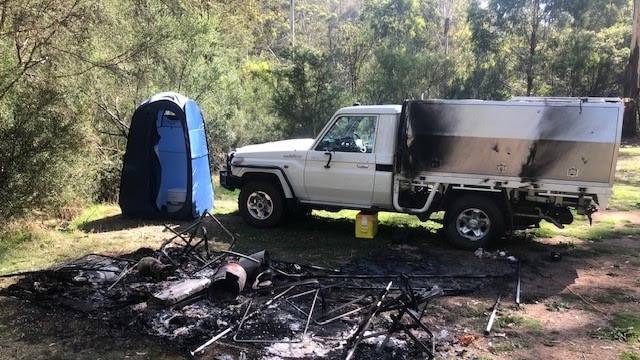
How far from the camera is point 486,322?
5137mm

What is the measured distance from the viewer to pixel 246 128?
56.6 ft

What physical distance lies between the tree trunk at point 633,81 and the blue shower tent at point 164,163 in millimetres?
20773

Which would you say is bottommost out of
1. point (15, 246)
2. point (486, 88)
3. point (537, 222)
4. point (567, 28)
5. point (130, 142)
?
point (15, 246)

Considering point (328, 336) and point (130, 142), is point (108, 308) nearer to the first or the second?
point (328, 336)

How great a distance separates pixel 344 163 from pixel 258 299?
3.17m

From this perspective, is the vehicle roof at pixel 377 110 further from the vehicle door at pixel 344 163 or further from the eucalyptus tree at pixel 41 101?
the eucalyptus tree at pixel 41 101

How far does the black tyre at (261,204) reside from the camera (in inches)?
340

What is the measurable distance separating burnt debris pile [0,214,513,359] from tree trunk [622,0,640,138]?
2103 cm

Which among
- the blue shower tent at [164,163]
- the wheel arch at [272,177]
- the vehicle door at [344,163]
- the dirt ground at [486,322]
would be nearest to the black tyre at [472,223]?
the dirt ground at [486,322]

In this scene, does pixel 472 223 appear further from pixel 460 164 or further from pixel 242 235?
pixel 242 235

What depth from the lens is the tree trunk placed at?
75.1 ft

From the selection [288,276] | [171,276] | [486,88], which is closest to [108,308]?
[171,276]

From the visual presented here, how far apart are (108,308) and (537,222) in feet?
19.1

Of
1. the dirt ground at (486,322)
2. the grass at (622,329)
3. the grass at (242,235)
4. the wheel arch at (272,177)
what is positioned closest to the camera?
the dirt ground at (486,322)
